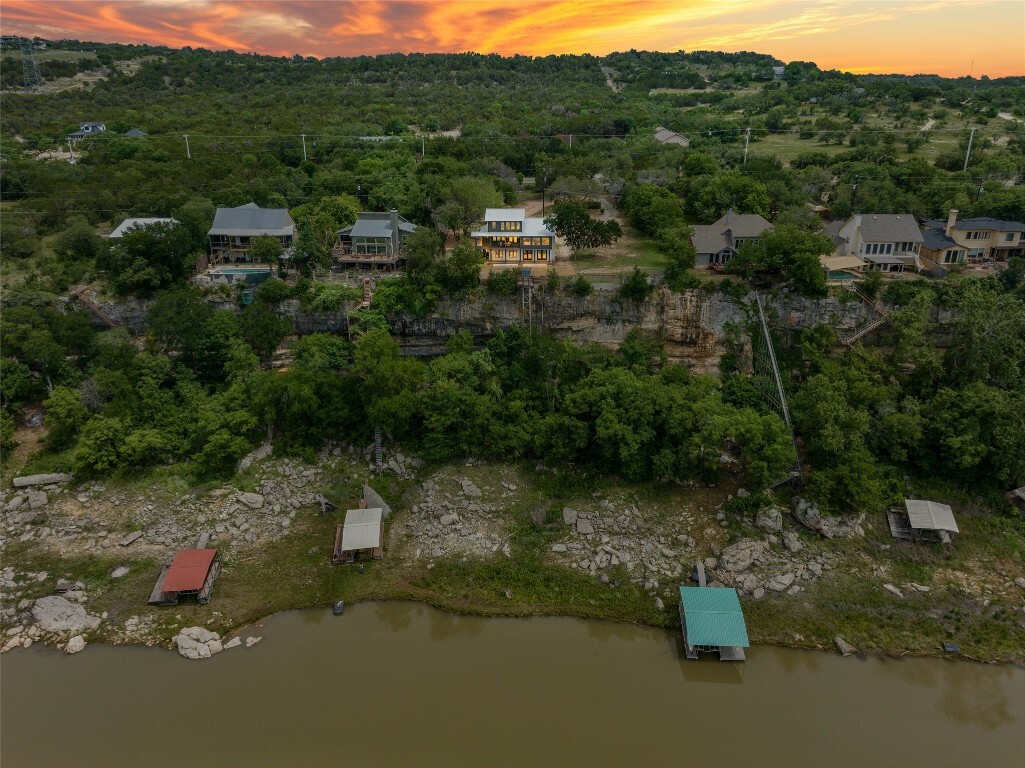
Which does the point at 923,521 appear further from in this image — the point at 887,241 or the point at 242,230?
the point at 242,230

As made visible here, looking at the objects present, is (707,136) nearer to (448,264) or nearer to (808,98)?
(808,98)

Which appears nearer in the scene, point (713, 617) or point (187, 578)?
point (713, 617)

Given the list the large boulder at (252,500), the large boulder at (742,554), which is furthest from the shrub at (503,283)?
the large boulder at (742,554)

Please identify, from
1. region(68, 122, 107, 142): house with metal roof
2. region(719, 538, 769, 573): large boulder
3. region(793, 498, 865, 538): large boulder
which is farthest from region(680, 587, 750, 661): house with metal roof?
region(68, 122, 107, 142): house with metal roof

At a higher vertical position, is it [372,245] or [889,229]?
[889,229]

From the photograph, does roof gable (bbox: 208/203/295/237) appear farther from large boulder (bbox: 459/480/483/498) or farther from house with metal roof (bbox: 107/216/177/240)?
large boulder (bbox: 459/480/483/498)

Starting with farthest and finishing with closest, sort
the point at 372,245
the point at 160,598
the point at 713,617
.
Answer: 1. the point at 372,245
2. the point at 160,598
3. the point at 713,617

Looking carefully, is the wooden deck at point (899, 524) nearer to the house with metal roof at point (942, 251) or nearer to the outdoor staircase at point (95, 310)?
the house with metal roof at point (942, 251)

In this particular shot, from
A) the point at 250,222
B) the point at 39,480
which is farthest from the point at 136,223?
the point at 39,480
